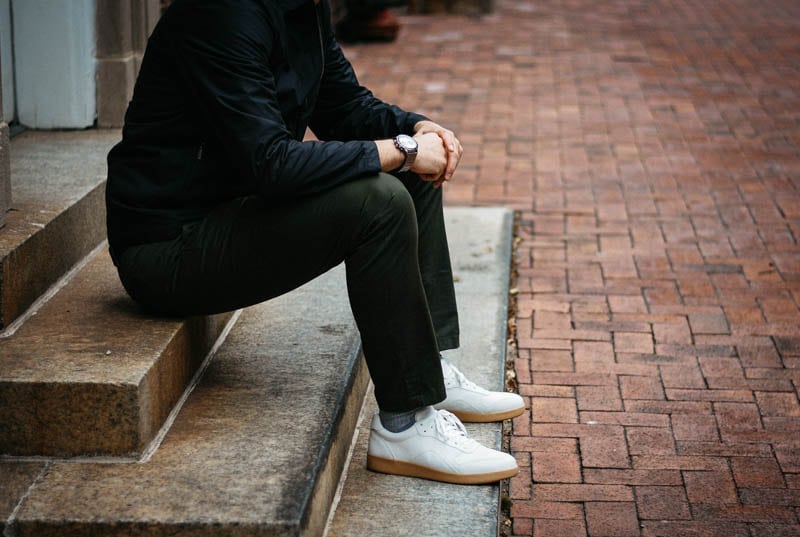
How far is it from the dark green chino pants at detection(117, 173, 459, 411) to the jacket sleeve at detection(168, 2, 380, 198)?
0.06 m

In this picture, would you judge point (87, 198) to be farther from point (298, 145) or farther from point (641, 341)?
point (641, 341)

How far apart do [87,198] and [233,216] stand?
0.89 metres

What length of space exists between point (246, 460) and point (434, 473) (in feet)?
1.61

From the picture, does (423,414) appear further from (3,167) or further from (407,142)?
(3,167)

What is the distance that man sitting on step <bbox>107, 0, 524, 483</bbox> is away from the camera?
96.0 inches

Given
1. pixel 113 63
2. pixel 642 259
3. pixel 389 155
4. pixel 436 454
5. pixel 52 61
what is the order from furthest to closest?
pixel 642 259
pixel 113 63
pixel 52 61
pixel 436 454
pixel 389 155

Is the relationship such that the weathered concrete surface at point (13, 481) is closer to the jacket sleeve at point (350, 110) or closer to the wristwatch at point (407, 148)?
the wristwatch at point (407, 148)

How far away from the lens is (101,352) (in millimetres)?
2551

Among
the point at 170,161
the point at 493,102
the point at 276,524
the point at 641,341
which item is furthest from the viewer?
the point at 493,102

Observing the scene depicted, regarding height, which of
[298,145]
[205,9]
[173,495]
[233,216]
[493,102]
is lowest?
[493,102]

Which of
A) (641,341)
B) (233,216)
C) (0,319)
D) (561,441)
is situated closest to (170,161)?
(233,216)

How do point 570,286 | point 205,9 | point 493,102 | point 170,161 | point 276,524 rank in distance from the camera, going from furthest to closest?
point 493,102 < point 570,286 < point 170,161 < point 205,9 < point 276,524

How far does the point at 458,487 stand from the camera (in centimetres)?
268

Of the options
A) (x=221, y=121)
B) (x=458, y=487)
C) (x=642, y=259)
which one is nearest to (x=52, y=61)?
(x=221, y=121)
